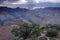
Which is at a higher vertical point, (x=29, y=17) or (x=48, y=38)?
(x=29, y=17)

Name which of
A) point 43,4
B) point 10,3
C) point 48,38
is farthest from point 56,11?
point 10,3

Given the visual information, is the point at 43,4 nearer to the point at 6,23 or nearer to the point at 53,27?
the point at 53,27

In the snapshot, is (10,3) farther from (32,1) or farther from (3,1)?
(32,1)

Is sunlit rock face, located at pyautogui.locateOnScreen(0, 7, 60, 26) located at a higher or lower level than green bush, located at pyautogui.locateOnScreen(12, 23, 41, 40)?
higher

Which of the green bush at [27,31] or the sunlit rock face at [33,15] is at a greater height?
the sunlit rock face at [33,15]

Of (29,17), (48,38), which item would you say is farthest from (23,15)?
(48,38)

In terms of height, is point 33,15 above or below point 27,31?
→ above

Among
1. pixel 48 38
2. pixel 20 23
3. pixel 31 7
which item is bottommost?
pixel 48 38
